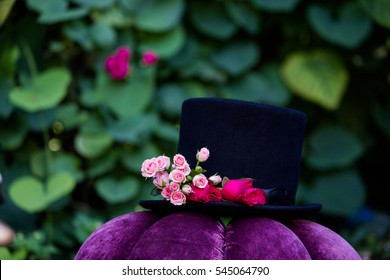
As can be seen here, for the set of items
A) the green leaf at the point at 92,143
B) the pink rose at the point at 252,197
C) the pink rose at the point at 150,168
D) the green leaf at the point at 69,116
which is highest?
the pink rose at the point at 150,168

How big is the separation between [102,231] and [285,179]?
37cm

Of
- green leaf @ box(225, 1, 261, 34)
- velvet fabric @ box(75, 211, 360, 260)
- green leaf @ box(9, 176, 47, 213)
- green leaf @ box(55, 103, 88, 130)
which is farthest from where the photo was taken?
green leaf @ box(225, 1, 261, 34)

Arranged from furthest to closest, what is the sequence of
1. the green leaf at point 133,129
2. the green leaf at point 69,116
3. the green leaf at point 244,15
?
the green leaf at point 244,15
the green leaf at point 69,116
the green leaf at point 133,129

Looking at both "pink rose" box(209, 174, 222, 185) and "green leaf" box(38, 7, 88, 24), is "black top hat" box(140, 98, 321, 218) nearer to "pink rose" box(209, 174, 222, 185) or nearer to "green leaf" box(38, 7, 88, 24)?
"pink rose" box(209, 174, 222, 185)

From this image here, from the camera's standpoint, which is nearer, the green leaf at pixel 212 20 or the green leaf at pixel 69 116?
the green leaf at pixel 69 116

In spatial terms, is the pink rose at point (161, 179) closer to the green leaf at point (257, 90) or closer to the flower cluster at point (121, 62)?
the flower cluster at point (121, 62)

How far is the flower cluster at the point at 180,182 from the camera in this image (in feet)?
3.51

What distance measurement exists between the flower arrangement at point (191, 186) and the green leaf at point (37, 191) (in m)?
1.04

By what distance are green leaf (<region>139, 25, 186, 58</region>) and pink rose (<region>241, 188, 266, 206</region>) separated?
1.31 meters

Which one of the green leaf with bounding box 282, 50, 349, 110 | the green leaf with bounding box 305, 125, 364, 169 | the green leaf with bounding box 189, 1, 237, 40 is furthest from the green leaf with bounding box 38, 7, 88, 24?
the green leaf with bounding box 305, 125, 364, 169

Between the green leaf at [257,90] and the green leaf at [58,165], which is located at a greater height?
the green leaf at [257,90]

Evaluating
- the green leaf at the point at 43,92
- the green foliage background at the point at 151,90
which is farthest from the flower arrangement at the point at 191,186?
the green leaf at the point at 43,92

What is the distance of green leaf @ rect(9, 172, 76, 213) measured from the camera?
2.05m
